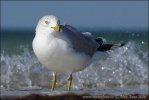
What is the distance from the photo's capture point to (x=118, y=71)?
11.8m

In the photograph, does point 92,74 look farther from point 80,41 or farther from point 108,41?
point 108,41

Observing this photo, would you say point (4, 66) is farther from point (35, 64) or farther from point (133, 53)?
point (133, 53)

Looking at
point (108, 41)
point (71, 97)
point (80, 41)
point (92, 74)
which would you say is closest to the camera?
point (71, 97)

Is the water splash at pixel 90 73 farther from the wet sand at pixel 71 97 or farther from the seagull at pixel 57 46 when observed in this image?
the wet sand at pixel 71 97

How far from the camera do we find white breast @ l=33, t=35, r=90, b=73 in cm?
800

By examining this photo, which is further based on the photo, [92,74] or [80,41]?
[92,74]

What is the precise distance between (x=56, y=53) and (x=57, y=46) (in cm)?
8

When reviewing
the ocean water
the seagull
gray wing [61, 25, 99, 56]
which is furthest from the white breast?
the ocean water

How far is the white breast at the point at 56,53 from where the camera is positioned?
26.2 ft

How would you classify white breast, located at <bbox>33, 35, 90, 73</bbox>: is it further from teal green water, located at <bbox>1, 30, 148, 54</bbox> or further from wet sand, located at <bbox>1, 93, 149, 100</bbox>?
teal green water, located at <bbox>1, 30, 148, 54</bbox>

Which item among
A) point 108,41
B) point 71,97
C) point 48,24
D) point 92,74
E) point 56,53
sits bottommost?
point 71,97

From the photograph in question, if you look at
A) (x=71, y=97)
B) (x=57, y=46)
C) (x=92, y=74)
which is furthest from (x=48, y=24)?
(x=92, y=74)

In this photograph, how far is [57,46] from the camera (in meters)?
8.01

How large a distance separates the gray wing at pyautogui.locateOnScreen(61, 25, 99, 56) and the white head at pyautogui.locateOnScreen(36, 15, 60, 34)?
0.20m
